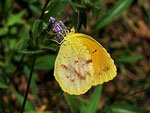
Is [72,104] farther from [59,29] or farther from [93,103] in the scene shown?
[59,29]

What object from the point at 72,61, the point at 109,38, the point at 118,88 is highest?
the point at 72,61

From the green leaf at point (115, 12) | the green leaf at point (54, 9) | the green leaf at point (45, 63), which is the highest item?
the green leaf at point (54, 9)

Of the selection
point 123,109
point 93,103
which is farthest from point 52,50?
point 123,109

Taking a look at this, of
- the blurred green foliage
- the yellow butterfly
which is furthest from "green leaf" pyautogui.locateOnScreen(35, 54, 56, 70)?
the yellow butterfly

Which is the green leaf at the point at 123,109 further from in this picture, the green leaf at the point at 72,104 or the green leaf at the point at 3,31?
the green leaf at the point at 3,31

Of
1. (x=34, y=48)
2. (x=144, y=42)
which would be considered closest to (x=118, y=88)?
(x=144, y=42)

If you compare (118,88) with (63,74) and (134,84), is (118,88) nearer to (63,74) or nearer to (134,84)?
(134,84)

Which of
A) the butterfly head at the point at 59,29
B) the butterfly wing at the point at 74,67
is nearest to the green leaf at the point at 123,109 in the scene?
the butterfly wing at the point at 74,67
